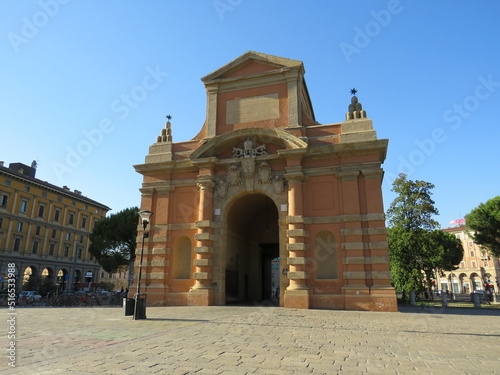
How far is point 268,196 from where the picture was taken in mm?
21094

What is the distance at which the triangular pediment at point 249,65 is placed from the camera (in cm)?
2306

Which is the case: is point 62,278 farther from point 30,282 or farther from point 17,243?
point 30,282

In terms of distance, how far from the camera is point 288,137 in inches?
814

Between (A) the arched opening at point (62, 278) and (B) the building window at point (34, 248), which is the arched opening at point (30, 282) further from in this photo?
(A) the arched opening at point (62, 278)

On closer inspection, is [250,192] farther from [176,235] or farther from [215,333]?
[215,333]

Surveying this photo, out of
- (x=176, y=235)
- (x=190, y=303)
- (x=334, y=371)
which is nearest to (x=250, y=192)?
(x=176, y=235)

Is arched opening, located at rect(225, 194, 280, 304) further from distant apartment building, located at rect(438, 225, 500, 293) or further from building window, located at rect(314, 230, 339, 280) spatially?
distant apartment building, located at rect(438, 225, 500, 293)

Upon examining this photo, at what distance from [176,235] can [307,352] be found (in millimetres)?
16363

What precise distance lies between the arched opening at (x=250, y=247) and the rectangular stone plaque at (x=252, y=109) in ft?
17.3

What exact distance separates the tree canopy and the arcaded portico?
381 inches

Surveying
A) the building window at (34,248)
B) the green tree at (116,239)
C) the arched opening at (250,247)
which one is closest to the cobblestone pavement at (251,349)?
the arched opening at (250,247)

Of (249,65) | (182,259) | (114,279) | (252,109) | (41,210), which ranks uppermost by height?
(249,65)

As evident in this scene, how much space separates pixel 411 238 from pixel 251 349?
75.7 feet

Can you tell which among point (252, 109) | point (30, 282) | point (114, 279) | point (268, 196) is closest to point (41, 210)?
point (30, 282)
